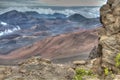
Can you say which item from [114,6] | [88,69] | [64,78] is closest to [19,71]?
[64,78]

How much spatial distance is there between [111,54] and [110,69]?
1995 mm

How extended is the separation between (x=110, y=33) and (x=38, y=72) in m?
11.7

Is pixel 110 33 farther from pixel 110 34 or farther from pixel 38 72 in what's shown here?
pixel 38 72

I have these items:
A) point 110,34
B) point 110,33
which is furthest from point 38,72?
point 110,33

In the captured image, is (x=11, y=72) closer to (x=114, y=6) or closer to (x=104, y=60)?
(x=104, y=60)

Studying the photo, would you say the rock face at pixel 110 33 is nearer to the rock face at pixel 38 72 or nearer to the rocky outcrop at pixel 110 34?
the rocky outcrop at pixel 110 34

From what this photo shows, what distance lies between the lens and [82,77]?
3828cm

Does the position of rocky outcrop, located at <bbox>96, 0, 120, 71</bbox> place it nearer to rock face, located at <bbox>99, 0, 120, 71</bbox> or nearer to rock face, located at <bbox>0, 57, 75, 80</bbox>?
rock face, located at <bbox>99, 0, 120, 71</bbox>

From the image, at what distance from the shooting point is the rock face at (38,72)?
3872cm

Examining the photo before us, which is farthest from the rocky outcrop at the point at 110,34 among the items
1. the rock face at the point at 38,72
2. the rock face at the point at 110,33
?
the rock face at the point at 38,72

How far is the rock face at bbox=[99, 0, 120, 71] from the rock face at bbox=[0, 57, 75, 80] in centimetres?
504

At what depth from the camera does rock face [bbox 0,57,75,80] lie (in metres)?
38.7

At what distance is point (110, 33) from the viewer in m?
43.0

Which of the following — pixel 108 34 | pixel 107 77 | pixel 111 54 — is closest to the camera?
pixel 107 77
